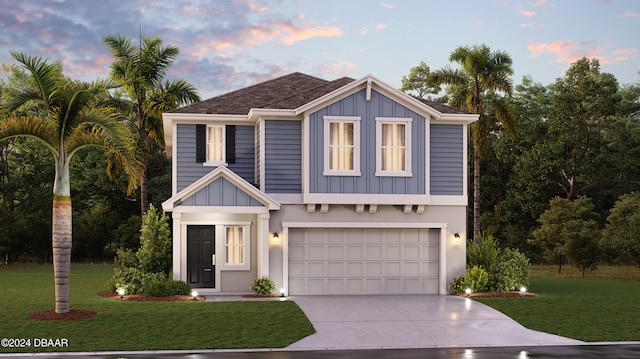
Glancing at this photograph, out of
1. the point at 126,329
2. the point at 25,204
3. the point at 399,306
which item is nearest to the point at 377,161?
the point at 399,306

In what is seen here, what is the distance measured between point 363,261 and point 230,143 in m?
6.04

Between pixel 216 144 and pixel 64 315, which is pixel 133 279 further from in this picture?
pixel 216 144

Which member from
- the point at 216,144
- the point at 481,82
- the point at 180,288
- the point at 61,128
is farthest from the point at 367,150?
the point at 481,82

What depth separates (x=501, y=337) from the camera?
15.9 m

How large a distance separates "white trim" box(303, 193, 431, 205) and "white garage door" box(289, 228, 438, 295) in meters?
1.25

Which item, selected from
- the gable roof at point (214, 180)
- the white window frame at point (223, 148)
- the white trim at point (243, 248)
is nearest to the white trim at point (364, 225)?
the gable roof at point (214, 180)

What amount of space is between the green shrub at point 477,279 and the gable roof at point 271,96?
7.69 metres

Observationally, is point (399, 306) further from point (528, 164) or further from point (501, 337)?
point (528, 164)

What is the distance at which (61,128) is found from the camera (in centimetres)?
1742

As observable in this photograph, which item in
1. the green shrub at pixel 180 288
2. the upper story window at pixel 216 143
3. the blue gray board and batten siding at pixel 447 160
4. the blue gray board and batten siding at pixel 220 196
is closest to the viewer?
the green shrub at pixel 180 288

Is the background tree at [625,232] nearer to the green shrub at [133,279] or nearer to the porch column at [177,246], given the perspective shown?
the porch column at [177,246]

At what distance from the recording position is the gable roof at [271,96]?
24359 millimetres

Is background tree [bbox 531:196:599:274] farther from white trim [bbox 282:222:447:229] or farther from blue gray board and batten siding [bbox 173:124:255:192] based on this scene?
blue gray board and batten siding [bbox 173:124:255:192]

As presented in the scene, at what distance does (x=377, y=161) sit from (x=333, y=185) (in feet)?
5.28
